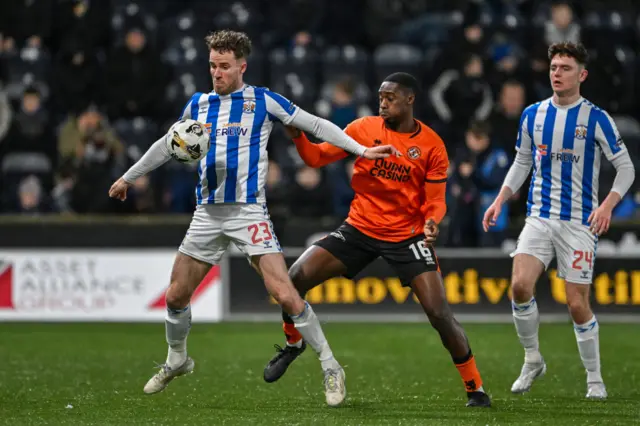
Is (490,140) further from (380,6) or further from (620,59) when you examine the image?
(380,6)

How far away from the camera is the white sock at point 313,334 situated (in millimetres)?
6988

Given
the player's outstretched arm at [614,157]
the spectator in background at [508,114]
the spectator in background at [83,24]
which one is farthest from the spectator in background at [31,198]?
the player's outstretched arm at [614,157]

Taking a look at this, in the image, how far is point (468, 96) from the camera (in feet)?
47.1

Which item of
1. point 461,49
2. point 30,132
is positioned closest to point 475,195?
point 461,49

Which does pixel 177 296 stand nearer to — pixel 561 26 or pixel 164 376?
pixel 164 376

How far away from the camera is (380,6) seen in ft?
56.0

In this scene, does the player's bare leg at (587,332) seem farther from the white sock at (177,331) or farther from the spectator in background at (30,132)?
the spectator in background at (30,132)

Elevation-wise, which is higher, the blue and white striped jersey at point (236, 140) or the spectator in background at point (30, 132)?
the blue and white striped jersey at point (236, 140)

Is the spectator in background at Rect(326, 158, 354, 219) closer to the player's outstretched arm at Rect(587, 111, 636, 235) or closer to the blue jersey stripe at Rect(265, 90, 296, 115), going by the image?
the player's outstretched arm at Rect(587, 111, 636, 235)

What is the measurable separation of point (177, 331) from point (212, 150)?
1189 millimetres

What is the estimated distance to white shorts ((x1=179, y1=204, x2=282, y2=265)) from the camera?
23.1 ft

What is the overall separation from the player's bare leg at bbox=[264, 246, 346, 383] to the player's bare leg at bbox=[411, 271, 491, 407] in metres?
0.59

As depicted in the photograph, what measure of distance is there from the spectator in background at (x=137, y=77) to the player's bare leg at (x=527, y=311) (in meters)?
8.23

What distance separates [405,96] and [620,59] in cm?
851
